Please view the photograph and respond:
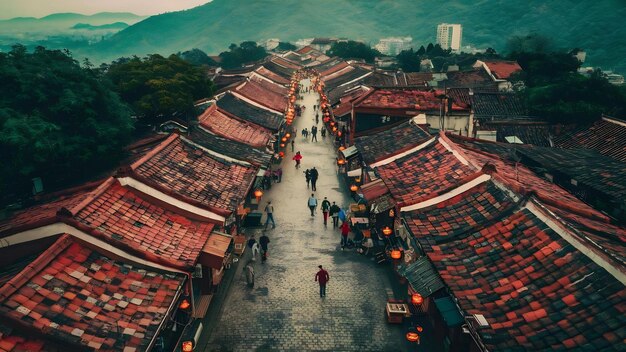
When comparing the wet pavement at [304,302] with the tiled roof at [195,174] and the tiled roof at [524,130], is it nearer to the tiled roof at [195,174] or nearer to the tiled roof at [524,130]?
the tiled roof at [195,174]

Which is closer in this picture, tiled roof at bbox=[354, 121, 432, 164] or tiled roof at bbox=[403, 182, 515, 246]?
tiled roof at bbox=[403, 182, 515, 246]

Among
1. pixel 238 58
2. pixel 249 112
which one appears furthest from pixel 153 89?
pixel 238 58

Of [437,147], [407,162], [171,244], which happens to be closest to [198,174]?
[171,244]

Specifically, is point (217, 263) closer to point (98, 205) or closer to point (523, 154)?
point (98, 205)

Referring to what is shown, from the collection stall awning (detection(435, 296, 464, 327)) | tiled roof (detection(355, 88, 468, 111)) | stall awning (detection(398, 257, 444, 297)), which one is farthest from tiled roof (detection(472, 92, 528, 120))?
stall awning (detection(435, 296, 464, 327))

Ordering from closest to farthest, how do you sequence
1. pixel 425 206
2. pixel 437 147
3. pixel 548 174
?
pixel 425 206, pixel 437 147, pixel 548 174

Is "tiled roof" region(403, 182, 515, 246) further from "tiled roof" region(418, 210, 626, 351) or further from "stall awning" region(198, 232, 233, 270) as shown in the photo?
"stall awning" region(198, 232, 233, 270)
